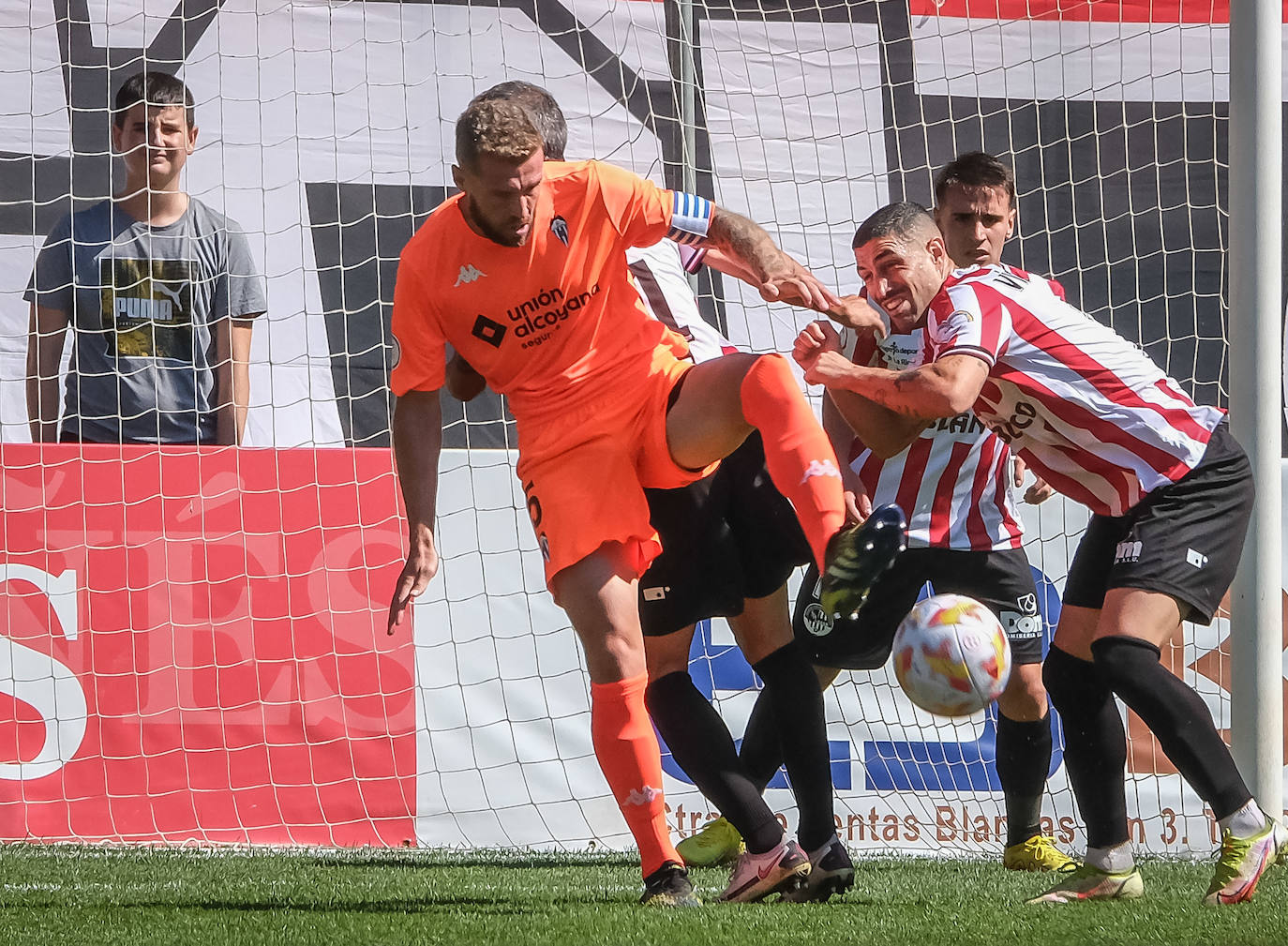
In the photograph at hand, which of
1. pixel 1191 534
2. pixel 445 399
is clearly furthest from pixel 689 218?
pixel 445 399

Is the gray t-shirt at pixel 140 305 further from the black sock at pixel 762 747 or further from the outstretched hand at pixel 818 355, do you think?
the outstretched hand at pixel 818 355

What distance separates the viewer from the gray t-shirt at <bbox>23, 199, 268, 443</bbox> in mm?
6051

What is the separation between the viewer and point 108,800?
556cm

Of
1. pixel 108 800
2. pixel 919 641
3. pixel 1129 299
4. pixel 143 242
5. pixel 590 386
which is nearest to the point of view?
pixel 919 641

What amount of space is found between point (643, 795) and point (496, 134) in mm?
1681

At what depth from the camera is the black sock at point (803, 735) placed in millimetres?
4051

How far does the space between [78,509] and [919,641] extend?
3489mm

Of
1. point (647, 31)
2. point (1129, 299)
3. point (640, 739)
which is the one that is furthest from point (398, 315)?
point (1129, 299)

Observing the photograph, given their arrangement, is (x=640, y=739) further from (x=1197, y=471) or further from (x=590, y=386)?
(x=1197, y=471)

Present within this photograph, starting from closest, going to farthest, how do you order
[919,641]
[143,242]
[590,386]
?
[919,641]
[590,386]
[143,242]

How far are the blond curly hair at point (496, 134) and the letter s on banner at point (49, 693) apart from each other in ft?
9.48

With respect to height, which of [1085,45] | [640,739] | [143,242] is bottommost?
[640,739]

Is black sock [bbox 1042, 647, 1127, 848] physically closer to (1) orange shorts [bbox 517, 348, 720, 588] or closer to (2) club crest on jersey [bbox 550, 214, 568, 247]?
(1) orange shorts [bbox 517, 348, 720, 588]

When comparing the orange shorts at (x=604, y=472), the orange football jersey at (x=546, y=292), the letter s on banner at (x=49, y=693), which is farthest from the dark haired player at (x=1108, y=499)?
the letter s on banner at (x=49, y=693)
